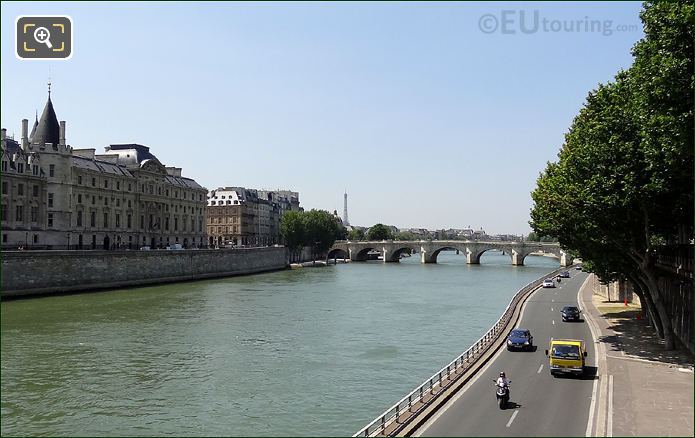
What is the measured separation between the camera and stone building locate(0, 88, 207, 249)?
85425mm

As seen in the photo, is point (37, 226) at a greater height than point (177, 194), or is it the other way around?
point (177, 194)

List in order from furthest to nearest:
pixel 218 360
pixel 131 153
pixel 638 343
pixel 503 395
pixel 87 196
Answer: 1. pixel 131 153
2. pixel 87 196
3. pixel 218 360
4. pixel 638 343
5. pixel 503 395

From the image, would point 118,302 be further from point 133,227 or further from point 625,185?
point 625,185

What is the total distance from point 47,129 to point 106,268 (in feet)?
86.8

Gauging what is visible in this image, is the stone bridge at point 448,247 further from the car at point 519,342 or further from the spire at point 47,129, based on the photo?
the car at point 519,342

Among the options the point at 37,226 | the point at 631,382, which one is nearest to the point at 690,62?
the point at 631,382

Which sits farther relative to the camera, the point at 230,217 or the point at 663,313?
the point at 230,217

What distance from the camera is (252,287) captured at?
3706 inches

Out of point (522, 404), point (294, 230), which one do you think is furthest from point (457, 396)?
point (294, 230)

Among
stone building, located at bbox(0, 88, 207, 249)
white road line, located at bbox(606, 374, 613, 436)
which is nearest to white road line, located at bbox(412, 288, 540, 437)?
white road line, located at bbox(606, 374, 613, 436)

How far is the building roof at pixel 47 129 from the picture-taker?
302ft

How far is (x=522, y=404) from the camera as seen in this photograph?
83.8 ft

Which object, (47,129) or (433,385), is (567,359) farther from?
(47,129)

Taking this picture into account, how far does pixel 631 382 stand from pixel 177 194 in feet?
384
